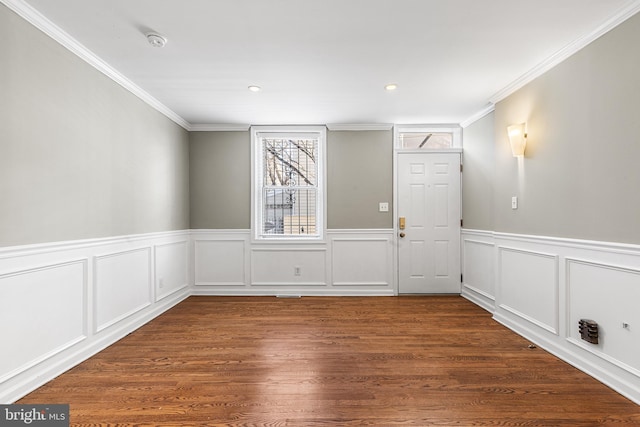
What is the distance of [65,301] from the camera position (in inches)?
89.3

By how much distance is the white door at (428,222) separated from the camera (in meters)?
4.40

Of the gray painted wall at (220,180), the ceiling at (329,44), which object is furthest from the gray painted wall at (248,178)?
the ceiling at (329,44)

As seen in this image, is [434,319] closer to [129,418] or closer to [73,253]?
[129,418]

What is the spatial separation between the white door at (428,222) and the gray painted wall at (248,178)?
0.34 meters

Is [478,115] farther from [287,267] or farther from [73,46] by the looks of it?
[73,46]

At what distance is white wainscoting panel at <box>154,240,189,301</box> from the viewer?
3617 mm

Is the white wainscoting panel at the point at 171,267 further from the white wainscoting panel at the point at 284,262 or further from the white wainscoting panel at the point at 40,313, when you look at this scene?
the white wainscoting panel at the point at 40,313

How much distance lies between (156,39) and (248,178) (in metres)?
2.35

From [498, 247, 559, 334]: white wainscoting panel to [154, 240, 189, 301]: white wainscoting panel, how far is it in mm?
3779

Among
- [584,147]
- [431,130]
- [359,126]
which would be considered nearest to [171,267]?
[359,126]

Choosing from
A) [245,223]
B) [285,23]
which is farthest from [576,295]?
[245,223]

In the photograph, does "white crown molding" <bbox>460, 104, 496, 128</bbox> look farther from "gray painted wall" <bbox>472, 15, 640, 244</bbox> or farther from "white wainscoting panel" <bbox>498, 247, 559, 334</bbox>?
"white wainscoting panel" <bbox>498, 247, 559, 334</bbox>

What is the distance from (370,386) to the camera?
2.07 meters

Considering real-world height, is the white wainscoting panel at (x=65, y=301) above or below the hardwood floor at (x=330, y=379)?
above
